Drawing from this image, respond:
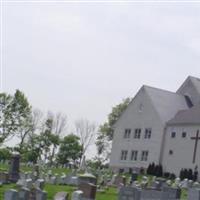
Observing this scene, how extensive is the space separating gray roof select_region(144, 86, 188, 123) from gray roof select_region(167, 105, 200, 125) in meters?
1.00

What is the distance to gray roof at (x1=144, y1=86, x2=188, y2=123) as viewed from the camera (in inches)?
2190

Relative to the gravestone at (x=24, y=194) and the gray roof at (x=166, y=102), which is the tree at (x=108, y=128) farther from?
the gravestone at (x=24, y=194)

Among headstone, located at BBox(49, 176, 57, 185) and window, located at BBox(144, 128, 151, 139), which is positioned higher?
window, located at BBox(144, 128, 151, 139)

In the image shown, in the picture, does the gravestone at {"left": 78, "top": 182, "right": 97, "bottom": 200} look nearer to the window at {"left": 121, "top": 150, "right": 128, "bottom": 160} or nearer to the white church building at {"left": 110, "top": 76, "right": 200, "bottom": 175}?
the white church building at {"left": 110, "top": 76, "right": 200, "bottom": 175}

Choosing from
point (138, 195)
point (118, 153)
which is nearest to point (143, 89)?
point (118, 153)

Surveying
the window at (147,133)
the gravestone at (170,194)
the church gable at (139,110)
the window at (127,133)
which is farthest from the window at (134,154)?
the gravestone at (170,194)

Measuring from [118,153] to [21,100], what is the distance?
40.0 ft

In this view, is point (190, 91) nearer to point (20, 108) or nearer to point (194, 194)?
point (20, 108)

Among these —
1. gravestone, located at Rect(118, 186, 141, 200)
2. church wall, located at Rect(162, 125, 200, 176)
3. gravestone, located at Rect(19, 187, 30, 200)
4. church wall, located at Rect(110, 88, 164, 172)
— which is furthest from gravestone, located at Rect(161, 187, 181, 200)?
church wall, located at Rect(110, 88, 164, 172)

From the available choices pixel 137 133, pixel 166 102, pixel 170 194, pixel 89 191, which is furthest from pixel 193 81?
pixel 89 191

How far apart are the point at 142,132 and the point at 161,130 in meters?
2.78

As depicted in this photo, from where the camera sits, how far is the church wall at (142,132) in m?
54.8

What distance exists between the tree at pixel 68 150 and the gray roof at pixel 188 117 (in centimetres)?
2138

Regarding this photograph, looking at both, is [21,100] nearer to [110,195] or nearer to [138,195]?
[110,195]
